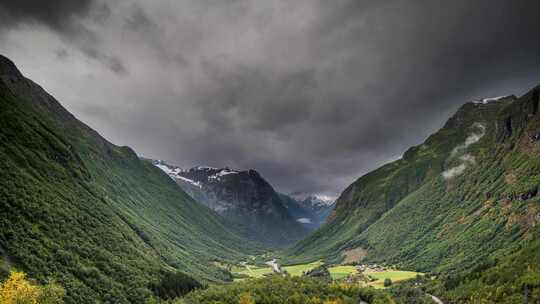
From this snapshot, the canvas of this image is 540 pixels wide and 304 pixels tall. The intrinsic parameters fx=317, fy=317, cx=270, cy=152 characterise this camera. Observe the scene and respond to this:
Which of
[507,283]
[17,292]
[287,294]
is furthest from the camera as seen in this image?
[287,294]

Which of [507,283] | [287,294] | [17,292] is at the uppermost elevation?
[507,283]

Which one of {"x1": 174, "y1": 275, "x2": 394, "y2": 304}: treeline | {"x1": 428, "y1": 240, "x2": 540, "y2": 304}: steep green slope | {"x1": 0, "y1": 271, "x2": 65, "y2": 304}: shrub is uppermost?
{"x1": 428, "y1": 240, "x2": 540, "y2": 304}: steep green slope

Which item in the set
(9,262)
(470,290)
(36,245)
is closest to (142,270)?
(36,245)

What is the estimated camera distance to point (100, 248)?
18300cm

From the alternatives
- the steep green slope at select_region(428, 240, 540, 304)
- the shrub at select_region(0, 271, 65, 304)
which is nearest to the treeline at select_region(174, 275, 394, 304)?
the steep green slope at select_region(428, 240, 540, 304)

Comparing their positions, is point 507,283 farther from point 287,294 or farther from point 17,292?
point 17,292

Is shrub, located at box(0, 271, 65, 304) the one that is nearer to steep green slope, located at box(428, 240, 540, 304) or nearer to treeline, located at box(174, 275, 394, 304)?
treeline, located at box(174, 275, 394, 304)

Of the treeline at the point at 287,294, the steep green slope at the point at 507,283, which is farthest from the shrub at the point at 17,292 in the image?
the steep green slope at the point at 507,283

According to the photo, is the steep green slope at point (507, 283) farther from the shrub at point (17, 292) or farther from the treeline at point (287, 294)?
the shrub at point (17, 292)

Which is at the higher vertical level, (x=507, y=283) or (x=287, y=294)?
(x=507, y=283)

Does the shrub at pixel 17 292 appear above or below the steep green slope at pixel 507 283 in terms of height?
below

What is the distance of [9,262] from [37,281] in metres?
12.8

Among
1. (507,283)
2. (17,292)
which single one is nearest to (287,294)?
(507,283)

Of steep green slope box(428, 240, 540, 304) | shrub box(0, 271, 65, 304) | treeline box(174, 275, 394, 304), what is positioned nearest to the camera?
shrub box(0, 271, 65, 304)
